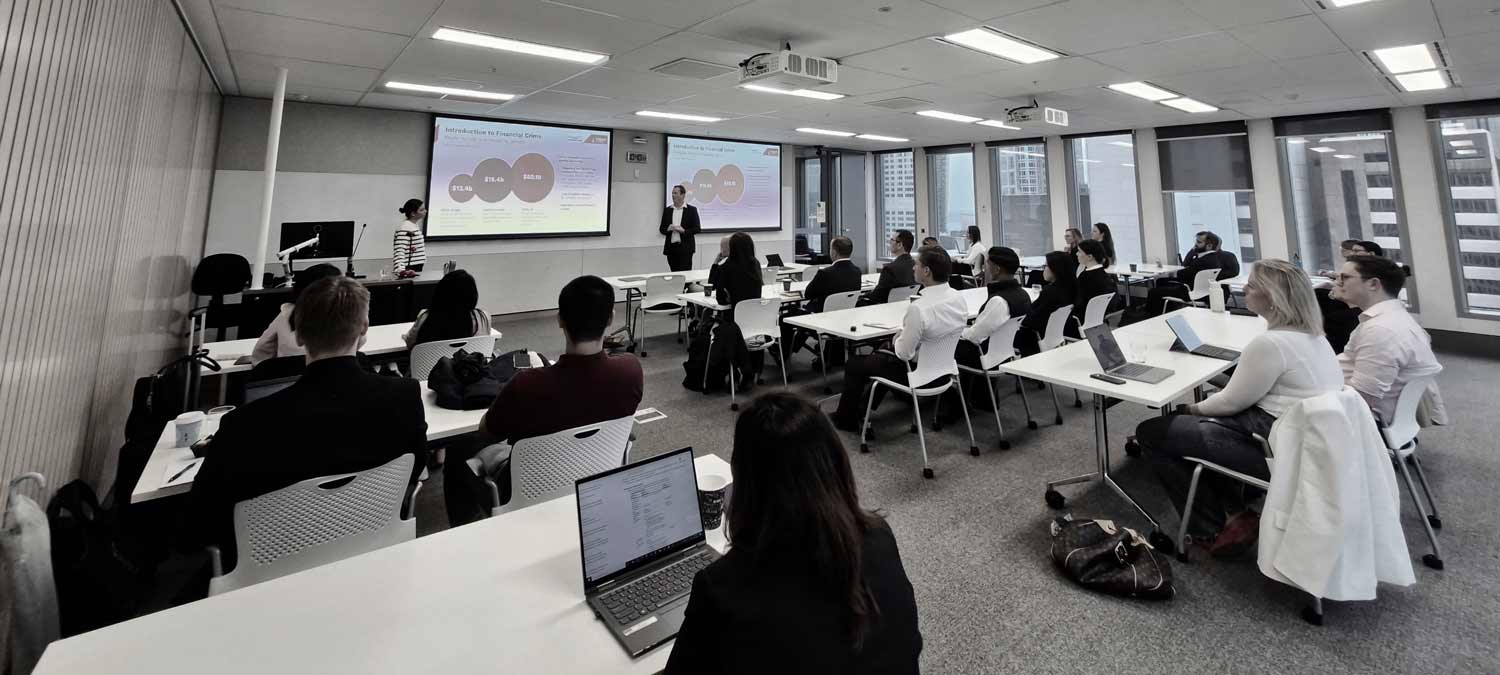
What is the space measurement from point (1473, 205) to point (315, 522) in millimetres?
10763

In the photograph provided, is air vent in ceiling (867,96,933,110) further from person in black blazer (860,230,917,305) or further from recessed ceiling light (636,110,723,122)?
recessed ceiling light (636,110,723,122)

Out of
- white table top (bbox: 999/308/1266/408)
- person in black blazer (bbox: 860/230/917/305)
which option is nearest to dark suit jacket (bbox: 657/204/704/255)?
person in black blazer (bbox: 860/230/917/305)

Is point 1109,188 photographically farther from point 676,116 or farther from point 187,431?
point 187,431

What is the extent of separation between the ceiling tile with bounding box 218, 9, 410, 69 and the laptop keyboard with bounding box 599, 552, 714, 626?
486 centimetres

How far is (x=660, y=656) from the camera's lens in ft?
3.48

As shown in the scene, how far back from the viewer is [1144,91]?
6.21m

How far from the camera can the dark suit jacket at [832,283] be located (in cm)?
543

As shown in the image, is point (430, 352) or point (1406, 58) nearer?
point (430, 352)

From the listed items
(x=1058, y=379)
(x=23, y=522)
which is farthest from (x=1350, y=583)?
(x=23, y=522)

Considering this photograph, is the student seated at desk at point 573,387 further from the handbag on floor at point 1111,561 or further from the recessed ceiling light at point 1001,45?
the recessed ceiling light at point 1001,45

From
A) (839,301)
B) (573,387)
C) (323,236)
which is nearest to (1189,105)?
(839,301)

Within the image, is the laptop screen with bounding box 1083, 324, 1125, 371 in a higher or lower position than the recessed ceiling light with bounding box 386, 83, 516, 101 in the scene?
lower

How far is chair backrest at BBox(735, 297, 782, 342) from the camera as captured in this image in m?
4.71

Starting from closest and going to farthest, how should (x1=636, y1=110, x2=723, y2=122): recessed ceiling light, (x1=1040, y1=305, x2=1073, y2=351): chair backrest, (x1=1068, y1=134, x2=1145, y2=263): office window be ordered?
(x1=1040, y1=305, x2=1073, y2=351): chair backrest < (x1=636, y1=110, x2=723, y2=122): recessed ceiling light < (x1=1068, y1=134, x2=1145, y2=263): office window
